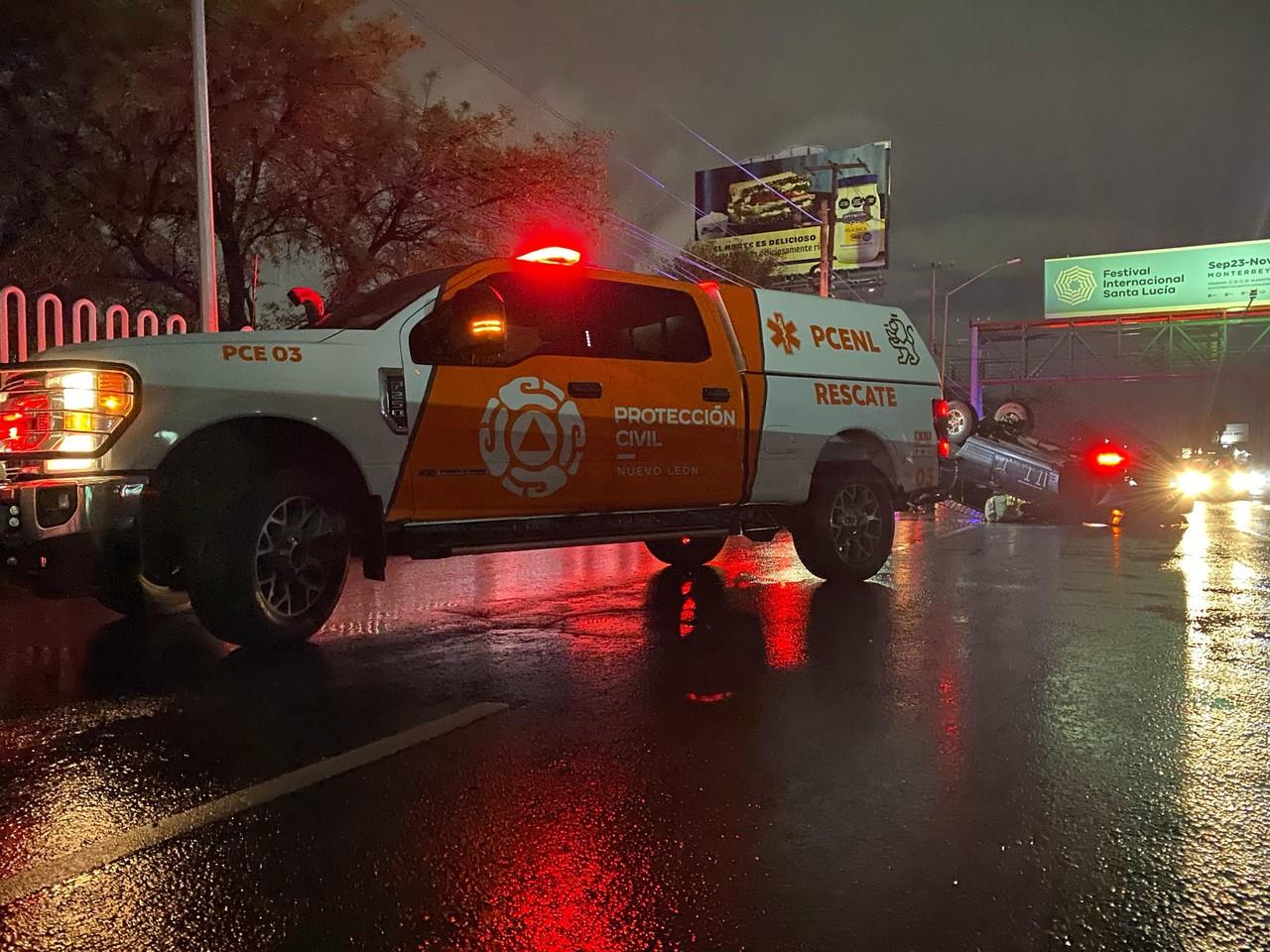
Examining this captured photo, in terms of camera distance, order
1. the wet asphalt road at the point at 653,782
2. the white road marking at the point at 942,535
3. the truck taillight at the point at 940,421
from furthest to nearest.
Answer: the white road marking at the point at 942,535
the truck taillight at the point at 940,421
the wet asphalt road at the point at 653,782

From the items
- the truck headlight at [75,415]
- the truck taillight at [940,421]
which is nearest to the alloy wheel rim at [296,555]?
the truck headlight at [75,415]

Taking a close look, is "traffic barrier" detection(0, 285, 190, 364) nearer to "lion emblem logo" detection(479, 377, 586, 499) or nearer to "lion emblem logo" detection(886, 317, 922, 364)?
"lion emblem logo" detection(479, 377, 586, 499)

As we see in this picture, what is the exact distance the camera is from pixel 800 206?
157 ft

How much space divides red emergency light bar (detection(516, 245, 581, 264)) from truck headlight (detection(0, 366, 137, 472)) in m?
2.67

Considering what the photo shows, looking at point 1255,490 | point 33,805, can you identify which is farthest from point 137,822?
point 1255,490

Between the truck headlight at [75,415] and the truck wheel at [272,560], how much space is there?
0.61 metres

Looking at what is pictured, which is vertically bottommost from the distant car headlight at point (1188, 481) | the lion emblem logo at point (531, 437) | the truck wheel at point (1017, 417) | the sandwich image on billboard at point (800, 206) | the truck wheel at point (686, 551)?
the truck wheel at point (686, 551)

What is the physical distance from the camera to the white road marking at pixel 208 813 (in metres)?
2.75

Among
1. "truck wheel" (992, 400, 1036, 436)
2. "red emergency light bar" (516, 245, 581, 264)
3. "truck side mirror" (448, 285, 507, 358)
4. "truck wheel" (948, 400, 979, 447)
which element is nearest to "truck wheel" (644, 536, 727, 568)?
"red emergency light bar" (516, 245, 581, 264)

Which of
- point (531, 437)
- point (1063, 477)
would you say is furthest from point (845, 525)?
point (1063, 477)

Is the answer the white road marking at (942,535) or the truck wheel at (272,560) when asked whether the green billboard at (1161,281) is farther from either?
the truck wheel at (272,560)

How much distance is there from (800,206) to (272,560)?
45.8m

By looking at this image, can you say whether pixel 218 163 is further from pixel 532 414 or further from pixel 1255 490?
pixel 1255 490

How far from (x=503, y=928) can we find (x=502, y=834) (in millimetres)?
557
